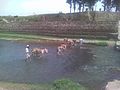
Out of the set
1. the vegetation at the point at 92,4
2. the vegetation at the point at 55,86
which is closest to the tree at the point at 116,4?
the vegetation at the point at 92,4

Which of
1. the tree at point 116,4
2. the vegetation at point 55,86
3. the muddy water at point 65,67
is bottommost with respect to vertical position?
the muddy water at point 65,67

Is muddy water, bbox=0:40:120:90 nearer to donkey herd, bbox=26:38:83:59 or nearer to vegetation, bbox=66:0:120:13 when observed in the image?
donkey herd, bbox=26:38:83:59

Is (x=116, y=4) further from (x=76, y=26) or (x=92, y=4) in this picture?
(x=76, y=26)

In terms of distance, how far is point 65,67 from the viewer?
5312 cm

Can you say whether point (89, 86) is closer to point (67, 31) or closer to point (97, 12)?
point (67, 31)

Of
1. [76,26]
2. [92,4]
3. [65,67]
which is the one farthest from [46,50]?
[92,4]

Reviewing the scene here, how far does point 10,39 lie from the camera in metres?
94.4

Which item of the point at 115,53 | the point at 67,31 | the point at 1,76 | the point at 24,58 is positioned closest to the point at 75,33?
the point at 67,31

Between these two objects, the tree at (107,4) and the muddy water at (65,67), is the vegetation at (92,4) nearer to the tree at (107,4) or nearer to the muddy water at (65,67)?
the tree at (107,4)

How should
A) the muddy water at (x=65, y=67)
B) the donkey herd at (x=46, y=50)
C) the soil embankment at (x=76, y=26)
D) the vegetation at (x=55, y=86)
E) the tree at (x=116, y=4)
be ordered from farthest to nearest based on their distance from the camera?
the tree at (x=116, y=4) → the soil embankment at (x=76, y=26) → the donkey herd at (x=46, y=50) → the muddy water at (x=65, y=67) → the vegetation at (x=55, y=86)

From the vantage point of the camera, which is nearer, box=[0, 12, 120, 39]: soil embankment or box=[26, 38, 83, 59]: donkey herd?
box=[26, 38, 83, 59]: donkey herd

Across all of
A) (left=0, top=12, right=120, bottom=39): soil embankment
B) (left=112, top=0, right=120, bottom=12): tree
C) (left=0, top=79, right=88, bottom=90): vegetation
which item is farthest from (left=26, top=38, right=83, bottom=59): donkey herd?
(left=112, top=0, right=120, bottom=12): tree

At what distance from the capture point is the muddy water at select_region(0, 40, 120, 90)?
44094 mm

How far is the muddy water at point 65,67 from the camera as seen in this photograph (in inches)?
1736
